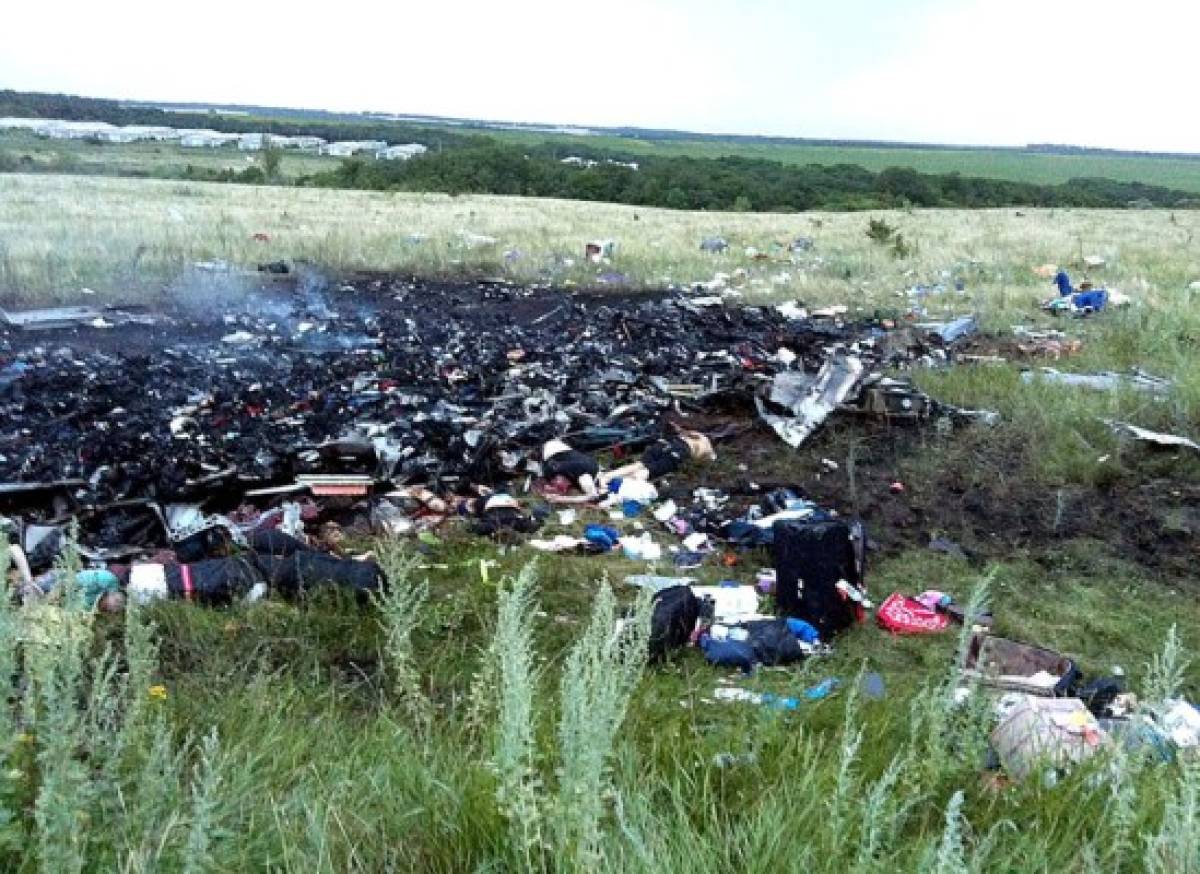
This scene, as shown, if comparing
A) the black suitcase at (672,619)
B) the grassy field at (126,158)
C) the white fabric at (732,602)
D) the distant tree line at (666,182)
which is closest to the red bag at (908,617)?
the white fabric at (732,602)

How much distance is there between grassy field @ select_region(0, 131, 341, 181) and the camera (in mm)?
34062

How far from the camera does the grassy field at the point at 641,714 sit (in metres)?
1.69

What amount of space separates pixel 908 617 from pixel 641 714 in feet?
5.80

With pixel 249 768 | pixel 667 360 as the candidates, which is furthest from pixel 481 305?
pixel 249 768

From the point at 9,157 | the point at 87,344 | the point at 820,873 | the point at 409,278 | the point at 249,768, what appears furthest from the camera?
the point at 9,157

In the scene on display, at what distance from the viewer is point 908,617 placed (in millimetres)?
4008

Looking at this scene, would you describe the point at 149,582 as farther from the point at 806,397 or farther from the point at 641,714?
the point at 806,397

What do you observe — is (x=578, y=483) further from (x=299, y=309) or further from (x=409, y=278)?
(x=409, y=278)

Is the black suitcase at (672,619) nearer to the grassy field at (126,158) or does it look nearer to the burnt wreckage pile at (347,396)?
the burnt wreckage pile at (347,396)

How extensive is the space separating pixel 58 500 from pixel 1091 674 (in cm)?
472

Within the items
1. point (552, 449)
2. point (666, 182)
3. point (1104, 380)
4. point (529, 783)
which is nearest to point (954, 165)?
point (666, 182)

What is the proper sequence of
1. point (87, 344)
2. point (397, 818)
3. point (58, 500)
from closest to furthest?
point (397, 818)
point (58, 500)
point (87, 344)

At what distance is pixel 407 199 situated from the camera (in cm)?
2781

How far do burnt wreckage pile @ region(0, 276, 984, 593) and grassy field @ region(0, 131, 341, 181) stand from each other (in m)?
27.5
